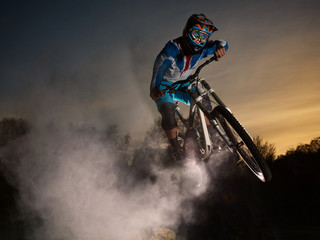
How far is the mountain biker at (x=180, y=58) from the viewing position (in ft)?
15.3

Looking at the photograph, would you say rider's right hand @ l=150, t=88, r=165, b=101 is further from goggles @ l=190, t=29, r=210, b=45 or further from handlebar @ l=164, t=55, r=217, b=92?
goggles @ l=190, t=29, r=210, b=45

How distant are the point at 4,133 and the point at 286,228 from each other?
165 ft

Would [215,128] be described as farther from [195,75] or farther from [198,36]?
[198,36]

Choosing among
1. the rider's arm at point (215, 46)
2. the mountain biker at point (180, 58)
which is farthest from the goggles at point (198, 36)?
the rider's arm at point (215, 46)

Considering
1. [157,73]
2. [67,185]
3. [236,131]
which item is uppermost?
[67,185]

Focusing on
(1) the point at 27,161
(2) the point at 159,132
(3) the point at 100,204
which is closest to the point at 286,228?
(2) the point at 159,132

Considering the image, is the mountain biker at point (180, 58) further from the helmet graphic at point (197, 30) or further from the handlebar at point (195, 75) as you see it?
the handlebar at point (195, 75)

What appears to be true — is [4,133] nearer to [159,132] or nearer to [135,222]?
[159,132]

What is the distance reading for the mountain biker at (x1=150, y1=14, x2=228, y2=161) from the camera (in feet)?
15.3

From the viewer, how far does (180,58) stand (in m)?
5.13

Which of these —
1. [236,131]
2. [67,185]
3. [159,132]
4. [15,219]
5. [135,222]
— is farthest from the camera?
[159,132]

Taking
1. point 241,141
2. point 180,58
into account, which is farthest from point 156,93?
point 241,141

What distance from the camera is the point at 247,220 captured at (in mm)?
31609

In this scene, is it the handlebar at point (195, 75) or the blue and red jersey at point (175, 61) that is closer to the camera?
the handlebar at point (195, 75)
